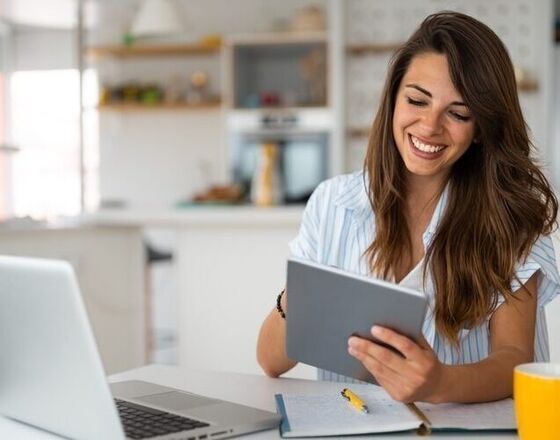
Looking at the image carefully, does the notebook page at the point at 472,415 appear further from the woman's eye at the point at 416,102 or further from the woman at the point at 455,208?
the woman's eye at the point at 416,102

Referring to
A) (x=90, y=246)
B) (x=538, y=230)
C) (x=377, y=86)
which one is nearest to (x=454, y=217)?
(x=538, y=230)

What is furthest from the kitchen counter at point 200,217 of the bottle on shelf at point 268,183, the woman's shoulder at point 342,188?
the woman's shoulder at point 342,188

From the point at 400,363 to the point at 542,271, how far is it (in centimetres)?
51

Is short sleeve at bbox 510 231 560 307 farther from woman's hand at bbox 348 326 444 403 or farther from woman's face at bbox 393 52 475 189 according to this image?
woman's hand at bbox 348 326 444 403

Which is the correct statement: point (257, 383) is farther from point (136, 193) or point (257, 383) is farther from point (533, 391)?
point (136, 193)

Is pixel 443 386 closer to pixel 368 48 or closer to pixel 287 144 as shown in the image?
pixel 368 48

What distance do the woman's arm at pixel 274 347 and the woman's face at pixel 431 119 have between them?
331mm

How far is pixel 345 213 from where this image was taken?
5.57 ft

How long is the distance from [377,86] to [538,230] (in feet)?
14.3

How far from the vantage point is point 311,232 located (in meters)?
1.71

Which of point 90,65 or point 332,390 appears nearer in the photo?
point 332,390

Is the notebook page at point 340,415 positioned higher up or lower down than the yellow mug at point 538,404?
lower down

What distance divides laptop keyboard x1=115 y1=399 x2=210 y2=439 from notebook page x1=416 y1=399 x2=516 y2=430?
0.30 metres

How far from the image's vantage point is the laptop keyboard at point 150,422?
105cm
